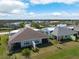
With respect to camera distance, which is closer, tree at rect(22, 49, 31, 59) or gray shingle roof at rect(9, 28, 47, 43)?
tree at rect(22, 49, 31, 59)

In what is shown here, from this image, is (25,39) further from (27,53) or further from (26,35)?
(27,53)

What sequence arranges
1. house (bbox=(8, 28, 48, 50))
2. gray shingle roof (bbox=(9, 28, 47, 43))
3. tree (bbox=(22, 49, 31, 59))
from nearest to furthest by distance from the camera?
tree (bbox=(22, 49, 31, 59))
house (bbox=(8, 28, 48, 50))
gray shingle roof (bbox=(9, 28, 47, 43))

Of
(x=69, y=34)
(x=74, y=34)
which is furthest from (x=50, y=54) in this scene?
(x=74, y=34)

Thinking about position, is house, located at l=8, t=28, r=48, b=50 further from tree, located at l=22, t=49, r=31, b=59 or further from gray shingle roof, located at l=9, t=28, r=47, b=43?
tree, located at l=22, t=49, r=31, b=59

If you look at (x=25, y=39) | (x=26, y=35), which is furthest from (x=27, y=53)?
(x=26, y=35)

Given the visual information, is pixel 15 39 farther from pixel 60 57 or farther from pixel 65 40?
pixel 65 40

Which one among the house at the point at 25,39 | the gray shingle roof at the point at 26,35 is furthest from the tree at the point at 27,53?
the gray shingle roof at the point at 26,35

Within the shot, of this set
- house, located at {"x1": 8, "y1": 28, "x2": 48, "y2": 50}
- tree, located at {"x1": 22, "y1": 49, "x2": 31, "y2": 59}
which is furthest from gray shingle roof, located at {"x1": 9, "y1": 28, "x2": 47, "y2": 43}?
tree, located at {"x1": 22, "y1": 49, "x2": 31, "y2": 59}

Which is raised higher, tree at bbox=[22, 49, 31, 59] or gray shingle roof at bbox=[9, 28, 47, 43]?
gray shingle roof at bbox=[9, 28, 47, 43]

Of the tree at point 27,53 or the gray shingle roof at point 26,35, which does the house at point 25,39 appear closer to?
the gray shingle roof at point 26,35
